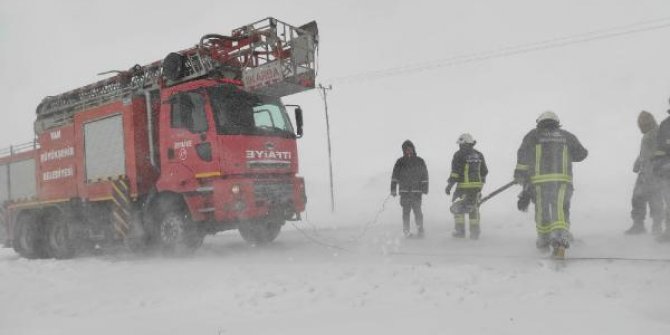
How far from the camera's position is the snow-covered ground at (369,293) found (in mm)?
3662

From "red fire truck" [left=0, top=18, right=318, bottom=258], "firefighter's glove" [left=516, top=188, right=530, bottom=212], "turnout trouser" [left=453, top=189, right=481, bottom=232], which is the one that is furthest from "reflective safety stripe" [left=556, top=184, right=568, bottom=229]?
"red fire truck" [left=0, top=18, right=318, bottom=258]

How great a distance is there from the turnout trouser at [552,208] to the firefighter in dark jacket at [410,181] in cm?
328

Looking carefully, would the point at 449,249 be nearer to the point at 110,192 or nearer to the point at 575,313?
the point at 575,313

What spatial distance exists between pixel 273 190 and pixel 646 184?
18.1 ft

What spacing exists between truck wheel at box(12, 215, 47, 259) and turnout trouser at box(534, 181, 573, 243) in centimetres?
945

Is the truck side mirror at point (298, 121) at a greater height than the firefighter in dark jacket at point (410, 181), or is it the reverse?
the truck side mirror at point (298, 121)

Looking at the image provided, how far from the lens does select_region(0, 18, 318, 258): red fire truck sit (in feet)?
26.2

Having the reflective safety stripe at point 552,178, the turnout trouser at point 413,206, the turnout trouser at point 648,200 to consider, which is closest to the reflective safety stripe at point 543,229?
the reflective safety stripe at point 552,178

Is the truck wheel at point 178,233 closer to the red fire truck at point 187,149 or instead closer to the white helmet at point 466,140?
the red fire truck at point 187,149

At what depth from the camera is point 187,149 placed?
26.7ft

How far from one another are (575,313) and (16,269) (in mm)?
8770

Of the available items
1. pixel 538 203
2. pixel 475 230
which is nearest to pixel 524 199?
pixel 538 203

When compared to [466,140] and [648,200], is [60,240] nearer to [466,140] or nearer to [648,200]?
[466,140]

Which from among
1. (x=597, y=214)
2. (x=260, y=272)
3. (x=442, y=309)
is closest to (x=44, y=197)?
(x=260, y=272)
